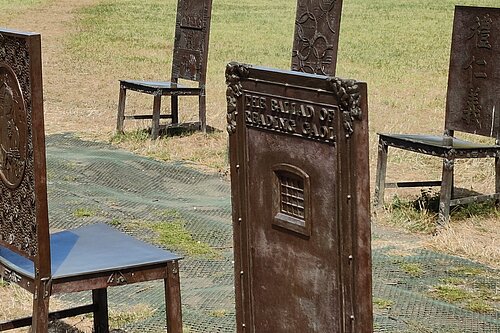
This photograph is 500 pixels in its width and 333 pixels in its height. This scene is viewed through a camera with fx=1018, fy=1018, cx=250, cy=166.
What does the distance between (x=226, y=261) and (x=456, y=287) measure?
128 centimetres

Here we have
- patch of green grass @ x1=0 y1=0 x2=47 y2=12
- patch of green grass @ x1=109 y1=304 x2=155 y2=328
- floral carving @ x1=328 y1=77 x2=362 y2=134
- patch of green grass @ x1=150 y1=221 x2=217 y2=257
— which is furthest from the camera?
patch of green grass @ x1=0 y1=0 x2=47 y2=12

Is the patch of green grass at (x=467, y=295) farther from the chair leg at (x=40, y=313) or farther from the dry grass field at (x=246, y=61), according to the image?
the chair leg at (x=40, y=313)

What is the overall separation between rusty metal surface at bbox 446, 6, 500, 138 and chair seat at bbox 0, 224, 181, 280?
11.8 feet

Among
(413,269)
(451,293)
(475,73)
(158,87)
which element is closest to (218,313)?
(451,293)

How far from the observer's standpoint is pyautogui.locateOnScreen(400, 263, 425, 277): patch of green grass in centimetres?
554

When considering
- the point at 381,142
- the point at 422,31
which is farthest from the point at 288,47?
the point at 381,142

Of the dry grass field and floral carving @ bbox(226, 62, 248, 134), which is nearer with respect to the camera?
floral carving @ bbox(226, 62, 248, 134)

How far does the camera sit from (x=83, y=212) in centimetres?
671

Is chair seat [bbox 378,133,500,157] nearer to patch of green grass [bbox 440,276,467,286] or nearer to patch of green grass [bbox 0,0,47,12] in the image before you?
patch of green grass [bbox 440,276,467,286]

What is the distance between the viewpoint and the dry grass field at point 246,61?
7.70 metres

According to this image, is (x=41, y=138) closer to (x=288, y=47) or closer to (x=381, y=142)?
(x=381, y=142)

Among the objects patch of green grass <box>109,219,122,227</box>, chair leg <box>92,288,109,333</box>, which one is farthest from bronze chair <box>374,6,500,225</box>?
chair leg <box>92,288,109,333</box>

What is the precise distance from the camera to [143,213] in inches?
269

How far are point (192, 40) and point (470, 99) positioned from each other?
11.8 ft
